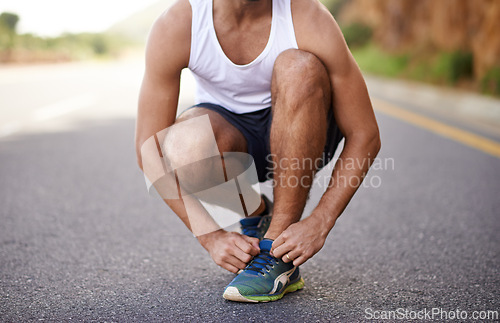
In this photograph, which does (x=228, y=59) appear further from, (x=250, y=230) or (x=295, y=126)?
(x=250, y=230)

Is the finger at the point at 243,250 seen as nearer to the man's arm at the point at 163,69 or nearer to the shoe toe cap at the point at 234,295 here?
the shoe toe cap at the point at 234,295

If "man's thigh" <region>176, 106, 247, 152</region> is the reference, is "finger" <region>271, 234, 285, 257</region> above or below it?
below

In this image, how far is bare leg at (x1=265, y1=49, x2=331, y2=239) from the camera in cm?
222

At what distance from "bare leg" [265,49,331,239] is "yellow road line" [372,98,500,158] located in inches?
139

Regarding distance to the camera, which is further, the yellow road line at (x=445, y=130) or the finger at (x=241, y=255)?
the yellow road line at (x=445, y=130)

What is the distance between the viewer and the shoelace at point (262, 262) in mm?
2219

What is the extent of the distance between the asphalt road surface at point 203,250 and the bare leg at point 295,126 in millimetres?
377

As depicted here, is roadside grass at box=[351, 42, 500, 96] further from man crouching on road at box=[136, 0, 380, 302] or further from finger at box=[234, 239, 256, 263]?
finger at box=[234, 239, 256, 263]

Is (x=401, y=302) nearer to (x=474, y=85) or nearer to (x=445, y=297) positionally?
(x=445, y=297)


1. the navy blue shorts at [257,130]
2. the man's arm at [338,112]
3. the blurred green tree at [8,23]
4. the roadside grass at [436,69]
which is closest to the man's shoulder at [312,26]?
the man's arm at [338,112]

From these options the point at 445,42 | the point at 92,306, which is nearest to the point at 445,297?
the point at 92,306

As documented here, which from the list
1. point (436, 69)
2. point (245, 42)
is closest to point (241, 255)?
point (245, 42)

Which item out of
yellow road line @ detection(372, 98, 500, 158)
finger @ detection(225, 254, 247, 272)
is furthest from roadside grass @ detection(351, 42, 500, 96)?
finger @ detection(225, 254, 247, 272)

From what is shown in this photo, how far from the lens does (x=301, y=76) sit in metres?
2.22
